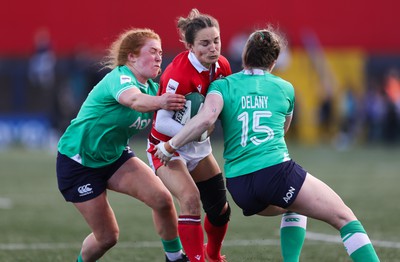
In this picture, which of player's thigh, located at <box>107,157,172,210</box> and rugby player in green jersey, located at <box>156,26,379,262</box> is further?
player's thigh, located at <box>107,157,172,210</box>

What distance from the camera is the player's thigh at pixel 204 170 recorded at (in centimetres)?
768

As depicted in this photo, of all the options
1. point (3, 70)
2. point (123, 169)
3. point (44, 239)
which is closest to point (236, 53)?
point (3, 70)

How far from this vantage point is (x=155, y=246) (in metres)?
9.09

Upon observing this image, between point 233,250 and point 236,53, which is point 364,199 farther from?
point 236,53

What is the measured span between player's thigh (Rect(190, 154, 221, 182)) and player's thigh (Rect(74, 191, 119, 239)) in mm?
827

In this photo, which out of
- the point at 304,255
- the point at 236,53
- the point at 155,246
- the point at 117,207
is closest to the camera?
the point at 304,255

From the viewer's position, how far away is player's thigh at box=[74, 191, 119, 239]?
723cm

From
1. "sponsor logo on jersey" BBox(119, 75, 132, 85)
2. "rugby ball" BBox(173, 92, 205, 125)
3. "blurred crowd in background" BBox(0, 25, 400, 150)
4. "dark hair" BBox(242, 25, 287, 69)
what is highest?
"dark hair" BBox(242, 25, 287, 69)

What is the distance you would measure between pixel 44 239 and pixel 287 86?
390cm

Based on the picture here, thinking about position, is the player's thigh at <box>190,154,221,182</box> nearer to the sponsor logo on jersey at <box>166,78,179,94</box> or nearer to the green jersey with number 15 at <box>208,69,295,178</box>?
the sponsor logo on jersey at <box>166,78,179,94</box>

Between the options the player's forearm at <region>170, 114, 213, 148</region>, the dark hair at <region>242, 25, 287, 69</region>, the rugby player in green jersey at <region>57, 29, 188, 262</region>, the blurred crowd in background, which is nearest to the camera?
the player's forearm at <region>170, 114, 213, 148</region>

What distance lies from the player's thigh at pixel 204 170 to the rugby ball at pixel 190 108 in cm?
71

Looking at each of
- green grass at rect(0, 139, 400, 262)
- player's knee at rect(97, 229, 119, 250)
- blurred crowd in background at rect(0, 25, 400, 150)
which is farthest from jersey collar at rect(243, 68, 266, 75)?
blurred crowd in background at rect(0, 25, 400, 150)

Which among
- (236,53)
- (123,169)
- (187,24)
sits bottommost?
(236,53)
